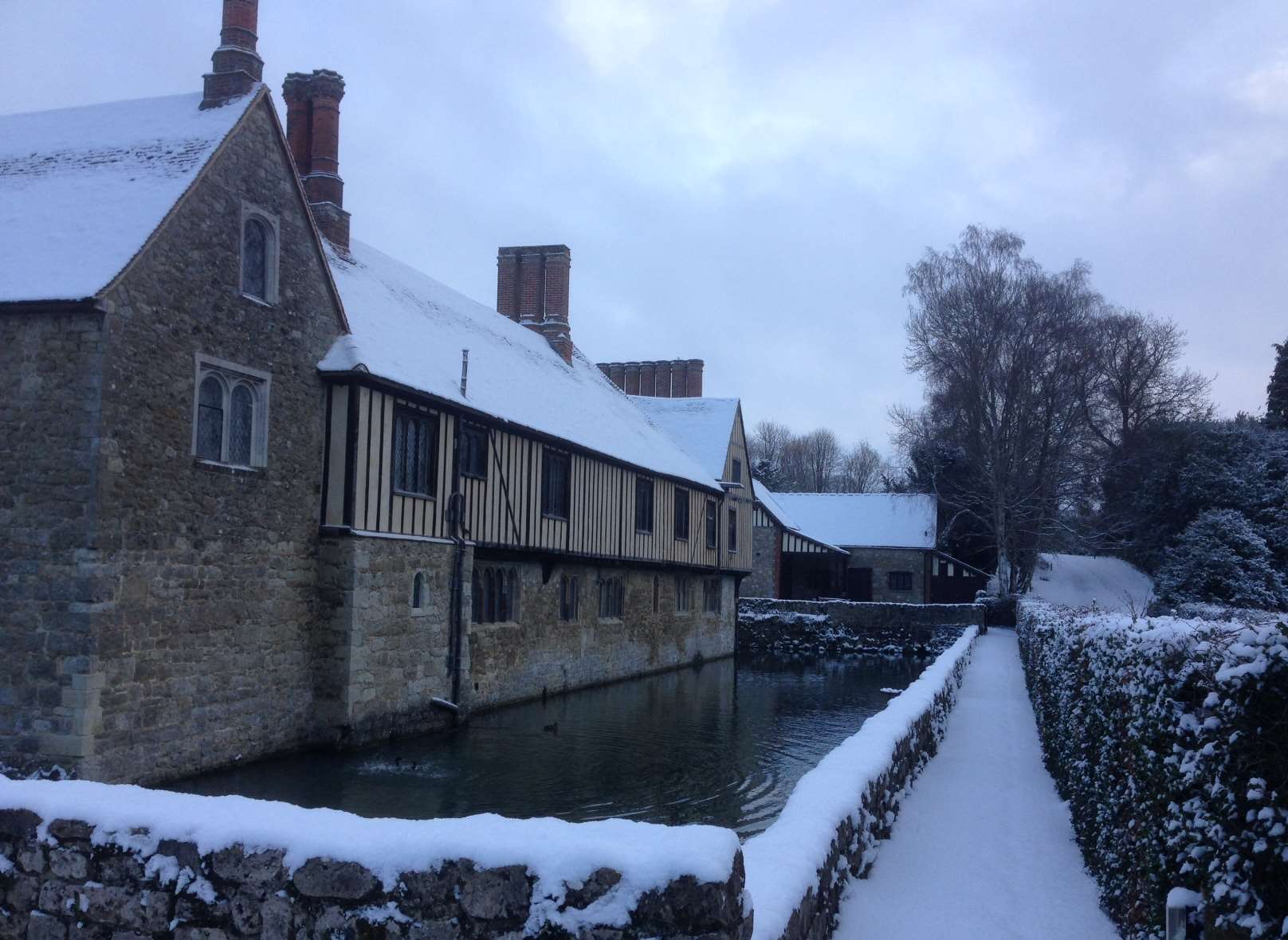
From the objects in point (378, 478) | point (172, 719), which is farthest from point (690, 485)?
point (172, 719)

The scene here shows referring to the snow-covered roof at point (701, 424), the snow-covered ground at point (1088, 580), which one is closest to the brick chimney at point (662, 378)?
the snow-covered roof at point (701, 424)

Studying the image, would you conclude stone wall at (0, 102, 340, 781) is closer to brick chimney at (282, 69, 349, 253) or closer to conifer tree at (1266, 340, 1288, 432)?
brick chimney at (282, 69, 349, 253)

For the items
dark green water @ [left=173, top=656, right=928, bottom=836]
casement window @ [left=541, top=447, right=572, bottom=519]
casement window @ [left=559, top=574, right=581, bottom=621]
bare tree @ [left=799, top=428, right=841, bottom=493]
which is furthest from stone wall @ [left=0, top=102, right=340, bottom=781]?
bare tree @ [left=799, top=428, right=841, bottom=493]

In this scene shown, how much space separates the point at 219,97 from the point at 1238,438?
104 ft

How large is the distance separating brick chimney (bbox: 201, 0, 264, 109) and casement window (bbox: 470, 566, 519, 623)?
736 centimetres

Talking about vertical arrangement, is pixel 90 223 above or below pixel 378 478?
above

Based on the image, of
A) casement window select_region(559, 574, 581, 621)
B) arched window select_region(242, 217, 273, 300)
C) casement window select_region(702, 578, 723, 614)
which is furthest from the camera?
casement window select_region(702, 578, 723, 614)

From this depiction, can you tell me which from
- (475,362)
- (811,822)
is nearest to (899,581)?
(475,362)

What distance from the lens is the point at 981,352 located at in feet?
106

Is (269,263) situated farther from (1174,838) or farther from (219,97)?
(1174,838)

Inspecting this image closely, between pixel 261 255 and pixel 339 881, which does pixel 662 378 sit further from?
pixel 339 881

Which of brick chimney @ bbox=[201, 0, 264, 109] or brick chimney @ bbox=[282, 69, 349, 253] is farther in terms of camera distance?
brick chimney @ bbox=[282, 69, 349, 253]

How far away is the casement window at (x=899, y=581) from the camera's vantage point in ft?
137

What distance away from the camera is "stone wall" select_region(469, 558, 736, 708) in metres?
16.5
